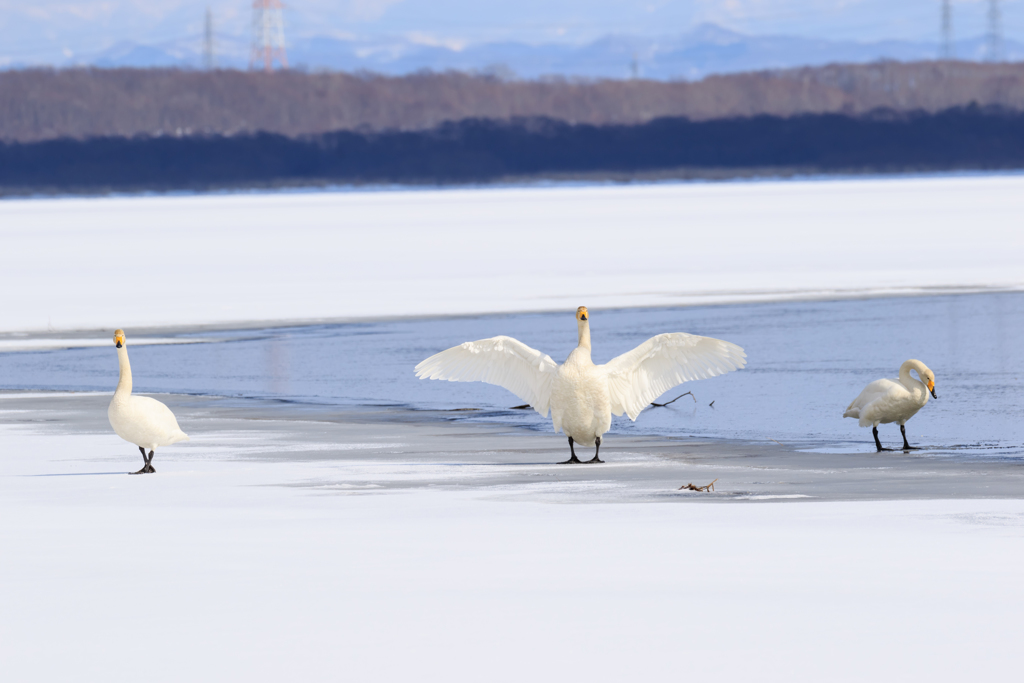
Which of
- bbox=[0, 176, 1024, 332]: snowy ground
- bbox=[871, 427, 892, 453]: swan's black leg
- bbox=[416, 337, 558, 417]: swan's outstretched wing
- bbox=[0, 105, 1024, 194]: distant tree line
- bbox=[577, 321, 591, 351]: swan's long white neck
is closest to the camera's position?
bbox=[577, 321, 591, 351]: swan's long white neck

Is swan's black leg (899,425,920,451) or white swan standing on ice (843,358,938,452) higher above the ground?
white swan standing on ice (843,358,938,452)

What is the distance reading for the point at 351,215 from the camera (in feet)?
163

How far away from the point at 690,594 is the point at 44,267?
970 inches

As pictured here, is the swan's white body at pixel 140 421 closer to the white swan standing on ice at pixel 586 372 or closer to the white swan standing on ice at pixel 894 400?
the white swan standing on ice at pixel 586 372

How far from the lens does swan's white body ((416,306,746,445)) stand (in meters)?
9.76

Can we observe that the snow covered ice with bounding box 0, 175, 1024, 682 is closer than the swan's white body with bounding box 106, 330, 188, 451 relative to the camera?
Yes

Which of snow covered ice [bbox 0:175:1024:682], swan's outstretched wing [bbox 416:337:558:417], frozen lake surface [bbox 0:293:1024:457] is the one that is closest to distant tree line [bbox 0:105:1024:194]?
snow covered ice [bbox 0:175:1024:682]

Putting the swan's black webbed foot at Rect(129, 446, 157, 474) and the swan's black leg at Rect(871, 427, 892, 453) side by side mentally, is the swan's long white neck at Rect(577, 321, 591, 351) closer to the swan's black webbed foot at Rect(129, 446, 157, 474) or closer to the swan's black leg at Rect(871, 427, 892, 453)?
the swan's black leg at Rect(871, 427, 892, 453)

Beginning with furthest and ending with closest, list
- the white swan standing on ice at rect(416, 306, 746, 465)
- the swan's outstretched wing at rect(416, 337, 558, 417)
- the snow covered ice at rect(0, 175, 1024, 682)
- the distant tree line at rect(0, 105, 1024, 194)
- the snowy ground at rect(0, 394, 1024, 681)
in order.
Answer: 1. the distant tree line at rect(0, 105, 1024, 194)
2. the swan's outstretched wing at rect(416, 337, 558, 417)
3. the white swan standing on ice at rect(416, 306, 746, 465)
4. the snow covered ice at rect(0, 175, 1024, 682)
5. the snowy ground at rect(0, 394, 1024, 681)

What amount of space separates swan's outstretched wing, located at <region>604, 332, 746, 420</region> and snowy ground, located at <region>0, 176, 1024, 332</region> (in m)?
10.1

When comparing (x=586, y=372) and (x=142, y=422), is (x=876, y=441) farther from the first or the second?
(x=142, y=422)

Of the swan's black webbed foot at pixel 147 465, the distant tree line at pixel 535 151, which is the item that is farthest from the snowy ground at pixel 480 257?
the distant tree line at pixel 535 151

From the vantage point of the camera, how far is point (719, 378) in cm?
1399

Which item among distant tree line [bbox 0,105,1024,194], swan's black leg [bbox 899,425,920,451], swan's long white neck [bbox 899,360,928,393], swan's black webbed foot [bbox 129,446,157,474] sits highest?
distant tree line [bbox 0,105,1024,194]
